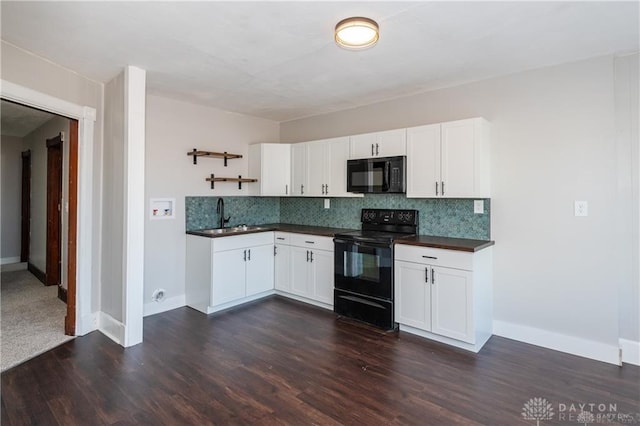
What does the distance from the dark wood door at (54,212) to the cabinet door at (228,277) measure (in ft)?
7.98

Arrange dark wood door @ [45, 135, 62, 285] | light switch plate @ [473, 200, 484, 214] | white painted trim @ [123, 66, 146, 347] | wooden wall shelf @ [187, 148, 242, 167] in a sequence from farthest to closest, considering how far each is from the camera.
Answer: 1. dark wood door @ [45, 135, 62, 285]
2. wooden wall shelf @ [187, 148, 242, 167]
3. light switch plate @ [473, 200, 484, 214]
4. white painted trim @ [123, 66, 146, 347]

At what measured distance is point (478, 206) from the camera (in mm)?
3322

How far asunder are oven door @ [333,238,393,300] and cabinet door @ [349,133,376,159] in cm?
101

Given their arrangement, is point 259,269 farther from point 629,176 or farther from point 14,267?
point 14,267

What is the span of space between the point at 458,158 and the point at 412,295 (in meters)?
1.34

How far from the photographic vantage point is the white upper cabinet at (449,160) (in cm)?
309

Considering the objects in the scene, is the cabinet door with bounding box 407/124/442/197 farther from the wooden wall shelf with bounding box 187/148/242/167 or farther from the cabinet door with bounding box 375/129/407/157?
the wooden wall shelf with bounding box 187/148/242/167

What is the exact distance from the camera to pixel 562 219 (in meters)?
2.92

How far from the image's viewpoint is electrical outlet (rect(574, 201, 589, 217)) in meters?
2.81

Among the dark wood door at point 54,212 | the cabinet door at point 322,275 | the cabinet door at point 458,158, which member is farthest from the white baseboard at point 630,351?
the dark wood door at point 54,212

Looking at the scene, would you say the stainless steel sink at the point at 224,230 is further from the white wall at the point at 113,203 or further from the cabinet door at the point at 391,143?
the cabinet door at the point at 391,143

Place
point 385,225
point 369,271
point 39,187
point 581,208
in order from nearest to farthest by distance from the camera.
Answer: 1. point 581,208
2. point 369,271
3. point 385,225
4. point 39,187

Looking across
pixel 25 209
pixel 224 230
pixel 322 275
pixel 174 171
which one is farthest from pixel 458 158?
pixel 25 209

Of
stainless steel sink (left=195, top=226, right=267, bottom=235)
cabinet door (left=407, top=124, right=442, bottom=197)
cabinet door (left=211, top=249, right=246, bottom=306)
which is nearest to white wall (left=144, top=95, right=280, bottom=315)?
stainless steel sink (left=195, top=226, right=267, bottom=235)
